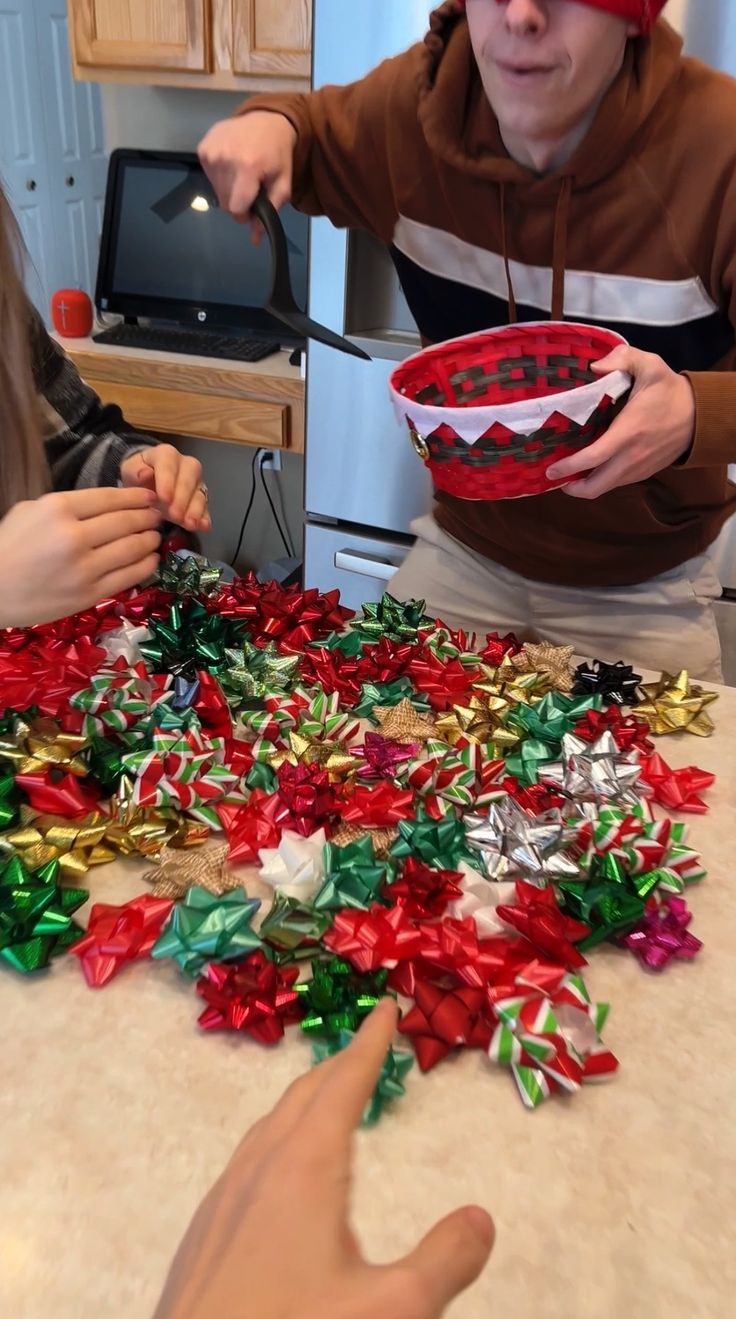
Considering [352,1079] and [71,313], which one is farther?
[71,313]

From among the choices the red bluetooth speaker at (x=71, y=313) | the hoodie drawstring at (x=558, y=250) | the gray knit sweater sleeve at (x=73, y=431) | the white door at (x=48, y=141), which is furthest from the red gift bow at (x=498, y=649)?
the white door at (x=48, y=141)

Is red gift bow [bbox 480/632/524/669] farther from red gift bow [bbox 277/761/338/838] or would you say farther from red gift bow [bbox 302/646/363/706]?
red gift bow [bbox 277/761/338/838]

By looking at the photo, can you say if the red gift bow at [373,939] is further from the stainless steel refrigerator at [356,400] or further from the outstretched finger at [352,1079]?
the stainless steel refrigerator at [356,400]

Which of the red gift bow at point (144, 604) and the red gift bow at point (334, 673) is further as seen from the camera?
the red gift bow at point (144, 604)

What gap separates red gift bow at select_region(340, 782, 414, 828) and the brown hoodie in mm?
397

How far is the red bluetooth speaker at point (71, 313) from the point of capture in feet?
8.23

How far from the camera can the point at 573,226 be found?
1.01m

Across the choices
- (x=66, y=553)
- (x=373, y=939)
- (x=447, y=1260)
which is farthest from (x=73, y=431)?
(x=447, y=1260)

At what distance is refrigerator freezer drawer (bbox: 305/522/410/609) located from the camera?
1.94m

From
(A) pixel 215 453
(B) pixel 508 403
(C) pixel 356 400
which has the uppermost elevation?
(B) pixel 508 403

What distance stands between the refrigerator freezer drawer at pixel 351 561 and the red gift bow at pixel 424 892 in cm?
130

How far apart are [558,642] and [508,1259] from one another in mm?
837

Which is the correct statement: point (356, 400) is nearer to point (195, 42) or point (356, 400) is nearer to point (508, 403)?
point (195, 42)

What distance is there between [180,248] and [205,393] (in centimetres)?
50
